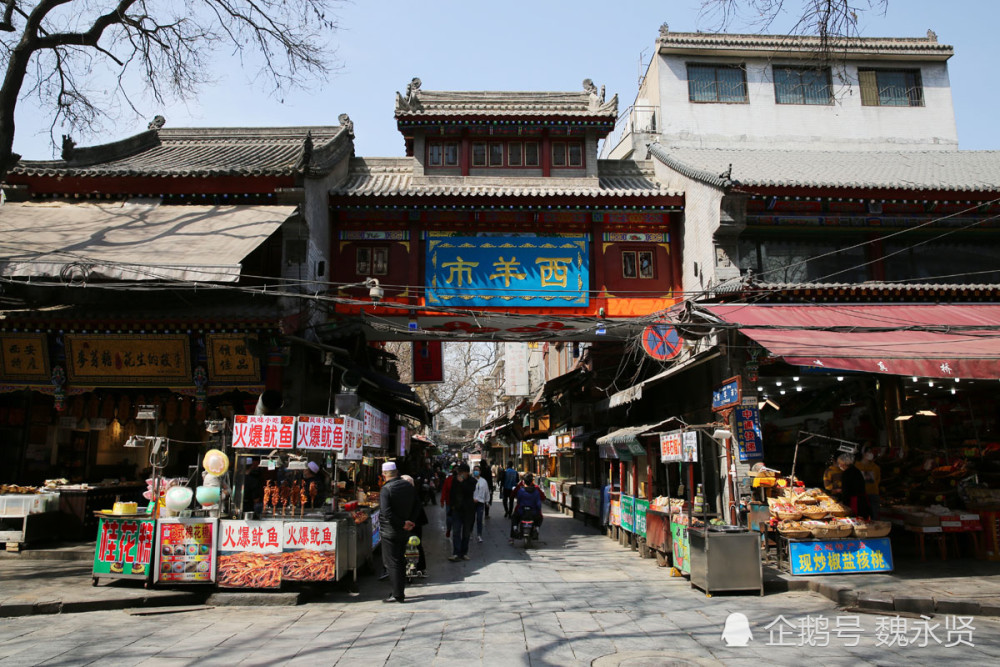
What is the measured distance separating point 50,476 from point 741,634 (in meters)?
13.9

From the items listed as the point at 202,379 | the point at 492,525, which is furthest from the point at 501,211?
the point at 492,525

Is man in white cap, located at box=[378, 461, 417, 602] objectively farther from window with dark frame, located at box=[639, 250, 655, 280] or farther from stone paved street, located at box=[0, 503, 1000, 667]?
window with dark frame, located at box=[639, 250, 655, 280]

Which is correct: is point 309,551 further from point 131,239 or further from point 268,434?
point 131,239

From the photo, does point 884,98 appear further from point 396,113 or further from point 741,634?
point 741,634

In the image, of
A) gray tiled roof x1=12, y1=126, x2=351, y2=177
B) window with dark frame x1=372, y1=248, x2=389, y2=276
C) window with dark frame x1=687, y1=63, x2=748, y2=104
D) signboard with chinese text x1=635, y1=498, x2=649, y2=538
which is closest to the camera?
signboard with chinese text x1=635, y1=498, x2=649, y2=538

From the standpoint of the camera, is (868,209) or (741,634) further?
(868,209)

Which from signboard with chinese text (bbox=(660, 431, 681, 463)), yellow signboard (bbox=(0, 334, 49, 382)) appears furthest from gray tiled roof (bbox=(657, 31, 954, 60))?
yellow signboard (bbox=(0, 334, 49, 382))

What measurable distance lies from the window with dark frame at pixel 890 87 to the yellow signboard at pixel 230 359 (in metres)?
20.7

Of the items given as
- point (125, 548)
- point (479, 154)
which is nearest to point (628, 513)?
point (125, 548)

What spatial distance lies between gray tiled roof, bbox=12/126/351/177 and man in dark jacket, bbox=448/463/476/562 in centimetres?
708

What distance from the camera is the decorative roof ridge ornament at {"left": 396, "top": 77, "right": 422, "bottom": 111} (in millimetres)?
16266

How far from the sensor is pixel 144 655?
595 cm

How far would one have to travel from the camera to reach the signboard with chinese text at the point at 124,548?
341 inches

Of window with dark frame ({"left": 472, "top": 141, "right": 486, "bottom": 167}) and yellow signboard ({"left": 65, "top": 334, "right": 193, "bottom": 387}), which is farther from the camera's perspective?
window with dark frame ({"left": 472, "top": 141, "right": 486, "bottom": 167})
